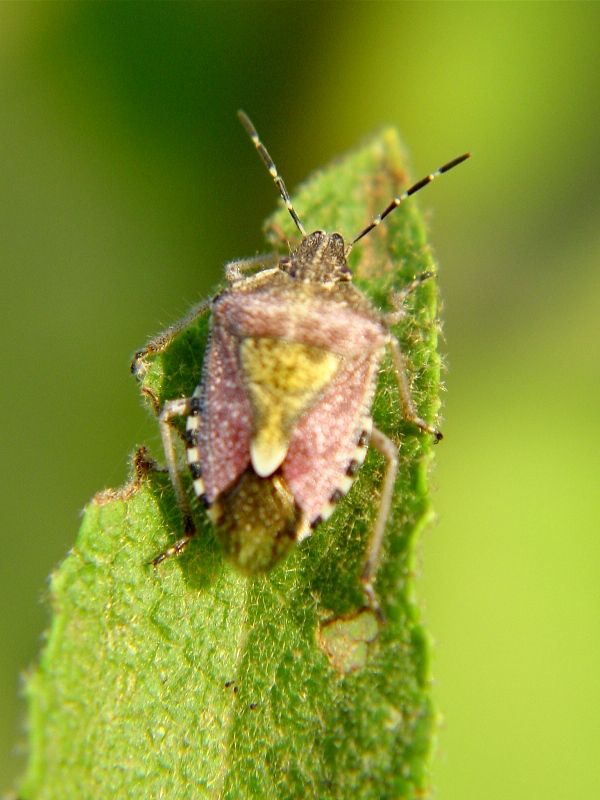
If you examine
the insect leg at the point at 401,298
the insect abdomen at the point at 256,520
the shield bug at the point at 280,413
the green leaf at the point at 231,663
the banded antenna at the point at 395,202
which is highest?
the banded antenna at the point at 395,202

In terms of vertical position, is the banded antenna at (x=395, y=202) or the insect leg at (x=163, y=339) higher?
the banded antenna at (x=395, y=202)

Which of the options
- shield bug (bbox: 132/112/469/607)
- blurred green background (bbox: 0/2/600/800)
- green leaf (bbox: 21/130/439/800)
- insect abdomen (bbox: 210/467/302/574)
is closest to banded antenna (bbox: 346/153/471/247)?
shield bug (bbox: 132/112/469/607)

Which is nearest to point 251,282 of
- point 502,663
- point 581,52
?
point 502,663

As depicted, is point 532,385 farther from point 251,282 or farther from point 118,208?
point 118,208

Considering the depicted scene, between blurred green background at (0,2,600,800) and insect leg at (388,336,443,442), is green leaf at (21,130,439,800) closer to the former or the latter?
insect leg at (388,336,443,442)

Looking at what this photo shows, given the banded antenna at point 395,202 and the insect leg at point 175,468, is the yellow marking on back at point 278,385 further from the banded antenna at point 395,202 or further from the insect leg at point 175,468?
the banded antenna at point 395,202

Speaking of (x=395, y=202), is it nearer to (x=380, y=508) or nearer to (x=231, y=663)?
(x=380, y=508)

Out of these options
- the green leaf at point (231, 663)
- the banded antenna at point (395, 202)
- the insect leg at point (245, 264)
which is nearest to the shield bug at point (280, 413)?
the green leaf at point (231, 663)
